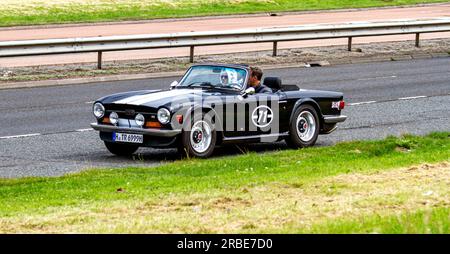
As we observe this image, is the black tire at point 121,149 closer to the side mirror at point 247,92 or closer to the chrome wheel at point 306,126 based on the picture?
the side mirror at point 247,92

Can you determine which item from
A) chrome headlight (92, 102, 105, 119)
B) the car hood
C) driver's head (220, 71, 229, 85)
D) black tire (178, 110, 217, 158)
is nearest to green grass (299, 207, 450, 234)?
black tire (178, 110, 217, 158)

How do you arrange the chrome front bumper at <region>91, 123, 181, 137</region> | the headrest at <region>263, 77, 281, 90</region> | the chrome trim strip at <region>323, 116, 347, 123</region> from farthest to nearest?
the chrome trim strip at <region>323, 116, 347, 123</region>
the headrest at <region>263, 77, 281, 90</region>
the chrome front bumper at <region>91, 123, 181, 137</region>

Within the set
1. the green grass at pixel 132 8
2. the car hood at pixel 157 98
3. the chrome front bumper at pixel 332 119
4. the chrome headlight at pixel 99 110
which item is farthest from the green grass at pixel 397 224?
the green grass at pixel 132 8

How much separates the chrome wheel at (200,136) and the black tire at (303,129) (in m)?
1.42

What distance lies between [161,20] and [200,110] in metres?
25.6

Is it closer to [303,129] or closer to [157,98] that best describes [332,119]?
[303,129]

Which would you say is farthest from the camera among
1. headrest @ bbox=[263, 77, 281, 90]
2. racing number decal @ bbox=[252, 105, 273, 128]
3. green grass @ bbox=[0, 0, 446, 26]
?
green grass @ bbox=[0, 0, 446, 26]

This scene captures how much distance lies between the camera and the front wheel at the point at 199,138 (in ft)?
49.4

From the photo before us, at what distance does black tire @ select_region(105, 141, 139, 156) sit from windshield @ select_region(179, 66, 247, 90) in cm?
119

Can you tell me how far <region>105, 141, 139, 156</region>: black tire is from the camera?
51.5 feet

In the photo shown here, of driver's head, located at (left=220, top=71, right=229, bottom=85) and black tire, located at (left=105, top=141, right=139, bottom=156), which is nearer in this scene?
black tire, located at (left=105, top=141, right=139, bottom=156)

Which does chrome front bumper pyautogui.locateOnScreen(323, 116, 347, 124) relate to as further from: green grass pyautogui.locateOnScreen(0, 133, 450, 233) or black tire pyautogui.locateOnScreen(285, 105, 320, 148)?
green grass pyautogui.locateOnScreen(0, 133, 450, 233)

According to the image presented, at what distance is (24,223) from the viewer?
972cm
